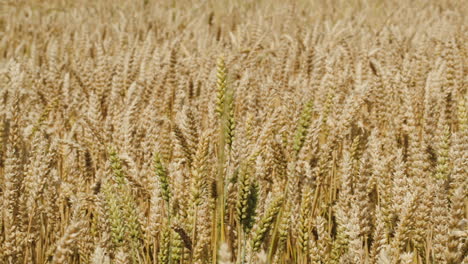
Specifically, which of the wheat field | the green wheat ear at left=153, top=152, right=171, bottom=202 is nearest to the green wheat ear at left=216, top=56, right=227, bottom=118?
the wheat field

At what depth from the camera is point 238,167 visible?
3.64ft

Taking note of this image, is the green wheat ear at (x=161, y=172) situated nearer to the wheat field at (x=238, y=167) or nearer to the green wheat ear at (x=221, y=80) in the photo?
the wheat field at (x=238, y=167)

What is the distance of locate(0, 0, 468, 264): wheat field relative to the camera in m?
1.00

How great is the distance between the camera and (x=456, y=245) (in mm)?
871

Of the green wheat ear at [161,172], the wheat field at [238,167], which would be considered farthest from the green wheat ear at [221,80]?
the green wheat ear at [161,172]

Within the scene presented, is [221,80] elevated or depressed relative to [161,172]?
elevated

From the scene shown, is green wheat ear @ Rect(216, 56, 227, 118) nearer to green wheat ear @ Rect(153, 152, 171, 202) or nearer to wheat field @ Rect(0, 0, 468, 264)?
wheat field @ Rect(0, 0, 468, 264)

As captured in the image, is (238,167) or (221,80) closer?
(221,80)

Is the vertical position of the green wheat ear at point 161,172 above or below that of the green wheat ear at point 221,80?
below

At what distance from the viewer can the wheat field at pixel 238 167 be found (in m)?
1.00

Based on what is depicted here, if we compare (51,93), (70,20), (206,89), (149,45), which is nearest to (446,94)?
(206,89)

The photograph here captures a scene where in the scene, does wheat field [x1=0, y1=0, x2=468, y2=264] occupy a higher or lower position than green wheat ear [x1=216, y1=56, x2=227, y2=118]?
lower

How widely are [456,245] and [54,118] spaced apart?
1828 mm

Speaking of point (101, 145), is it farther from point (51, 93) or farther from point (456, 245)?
point (456, 245)
